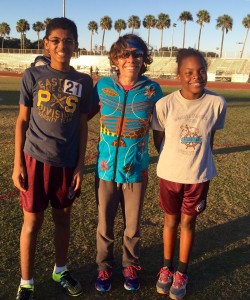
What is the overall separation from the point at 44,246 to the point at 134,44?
6.70ft

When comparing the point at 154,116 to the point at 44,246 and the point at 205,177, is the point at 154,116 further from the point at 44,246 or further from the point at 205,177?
the point at 44,246

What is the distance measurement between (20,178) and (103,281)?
1.06m

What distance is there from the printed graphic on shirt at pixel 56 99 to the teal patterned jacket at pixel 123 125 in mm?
298

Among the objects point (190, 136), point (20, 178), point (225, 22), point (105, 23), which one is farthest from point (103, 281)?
point (105, 23)

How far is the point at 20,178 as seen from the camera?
2.44 m

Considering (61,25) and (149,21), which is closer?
(61,25)

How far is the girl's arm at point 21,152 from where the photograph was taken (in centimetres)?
243

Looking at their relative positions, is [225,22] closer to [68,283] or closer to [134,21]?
[134,21]

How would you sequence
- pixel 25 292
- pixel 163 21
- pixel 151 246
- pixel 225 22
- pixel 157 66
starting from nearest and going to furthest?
1. pixel 25 292
2. pixel 151 246
3. pixel 157 66
4. pixel 225 22
5. pixel 163 21

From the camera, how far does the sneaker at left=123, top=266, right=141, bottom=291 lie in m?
2.75

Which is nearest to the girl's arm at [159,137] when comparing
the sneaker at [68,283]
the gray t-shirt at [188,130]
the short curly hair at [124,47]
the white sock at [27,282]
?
the gray t-shirt at [188,130]

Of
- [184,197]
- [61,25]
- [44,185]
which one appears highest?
[61,25]

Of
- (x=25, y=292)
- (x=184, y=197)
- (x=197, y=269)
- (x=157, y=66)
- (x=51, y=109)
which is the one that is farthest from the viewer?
(x=157, y=66)

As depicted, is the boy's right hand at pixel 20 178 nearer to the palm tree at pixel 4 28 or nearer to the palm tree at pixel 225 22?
the palm tree at pixel 225 22
